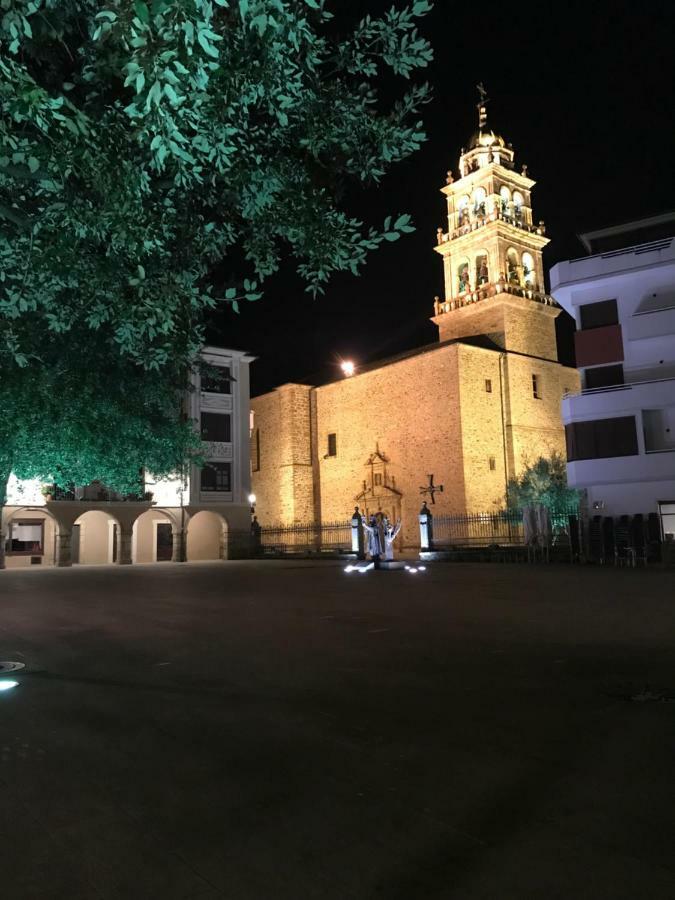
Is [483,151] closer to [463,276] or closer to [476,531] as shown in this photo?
[463,276]

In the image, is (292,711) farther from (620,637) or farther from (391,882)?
(620,637)

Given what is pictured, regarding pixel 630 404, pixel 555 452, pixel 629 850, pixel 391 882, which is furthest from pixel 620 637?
pixel 555 452

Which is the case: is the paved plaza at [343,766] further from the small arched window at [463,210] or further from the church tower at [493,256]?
the small arched window at [463,210]

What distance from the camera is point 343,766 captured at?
11.7 feet

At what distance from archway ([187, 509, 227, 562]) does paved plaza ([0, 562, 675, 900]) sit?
89.1ft

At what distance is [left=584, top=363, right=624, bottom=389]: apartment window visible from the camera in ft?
82.5

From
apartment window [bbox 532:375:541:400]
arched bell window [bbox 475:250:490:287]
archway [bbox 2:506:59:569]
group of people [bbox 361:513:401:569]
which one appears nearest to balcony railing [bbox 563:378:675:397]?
group of people [bbox 361:513:401:569]

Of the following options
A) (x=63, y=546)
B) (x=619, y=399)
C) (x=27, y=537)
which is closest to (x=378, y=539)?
(x=619, y=399)

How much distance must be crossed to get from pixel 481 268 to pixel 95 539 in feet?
86.5

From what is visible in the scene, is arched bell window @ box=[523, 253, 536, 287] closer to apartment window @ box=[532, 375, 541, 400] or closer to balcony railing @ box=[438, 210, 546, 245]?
balcony railing @ box=[438, 210, 546, 245]

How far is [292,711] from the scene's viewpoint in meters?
4.63

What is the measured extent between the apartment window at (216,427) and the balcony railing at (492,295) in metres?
15.6

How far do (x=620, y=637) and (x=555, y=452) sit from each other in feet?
107

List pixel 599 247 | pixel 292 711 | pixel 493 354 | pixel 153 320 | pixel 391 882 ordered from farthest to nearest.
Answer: pixel 493 354 < pixel 599 247 < pixel 153 320 < pixel 292 711 < pixel 391 882
